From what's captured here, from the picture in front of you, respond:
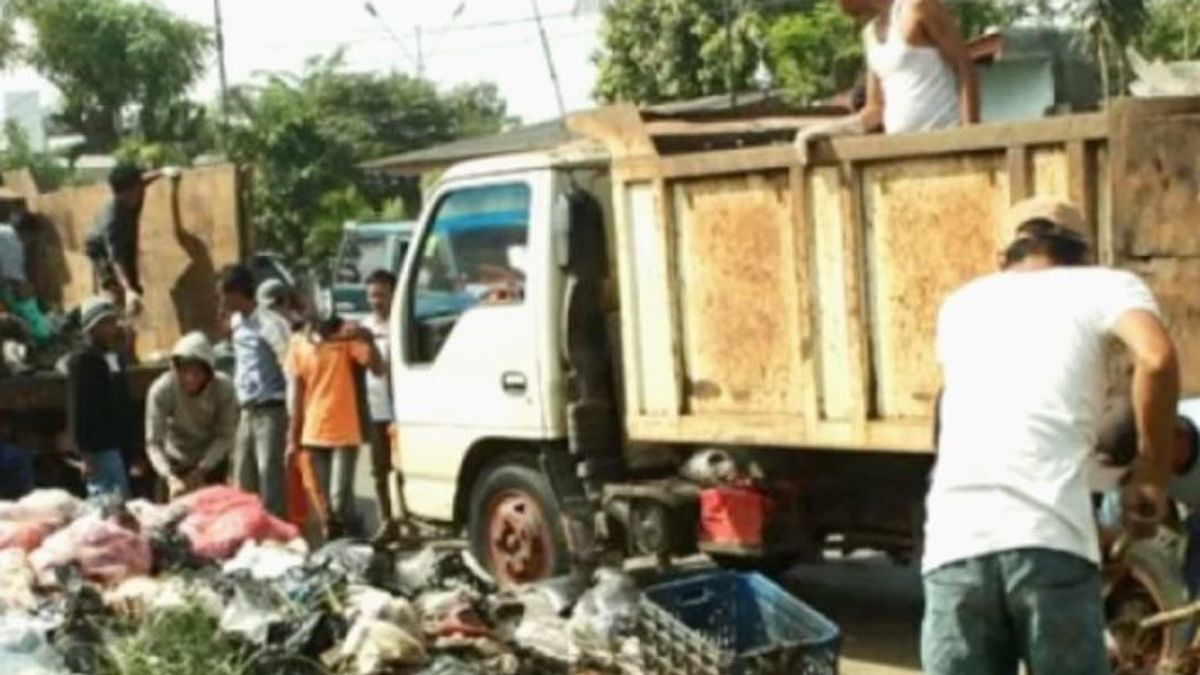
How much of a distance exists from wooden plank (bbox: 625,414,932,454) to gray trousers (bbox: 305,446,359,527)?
7.29ft

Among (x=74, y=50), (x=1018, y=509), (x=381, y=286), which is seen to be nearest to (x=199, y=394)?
(x=381, y=286)

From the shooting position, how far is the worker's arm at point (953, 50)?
25.9ft

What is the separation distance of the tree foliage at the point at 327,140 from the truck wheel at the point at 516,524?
938 inches

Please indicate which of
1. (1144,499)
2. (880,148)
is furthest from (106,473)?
(1144,499)

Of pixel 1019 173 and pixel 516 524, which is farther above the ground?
pixel 1019 173

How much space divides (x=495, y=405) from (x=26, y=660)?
2.96 meters

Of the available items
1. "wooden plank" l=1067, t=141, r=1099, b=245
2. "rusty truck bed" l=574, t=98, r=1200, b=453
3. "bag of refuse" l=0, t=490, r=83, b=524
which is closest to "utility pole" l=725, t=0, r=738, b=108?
"bag of refuse" l=0, t=490, r=83, b=524

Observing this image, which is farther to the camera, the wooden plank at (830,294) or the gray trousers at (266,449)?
the gray trousers at (266,449)

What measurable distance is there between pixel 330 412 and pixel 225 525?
173 centimetres

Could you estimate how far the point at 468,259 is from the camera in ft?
32.0

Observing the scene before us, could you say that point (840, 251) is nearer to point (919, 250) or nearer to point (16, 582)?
point (919, 250)

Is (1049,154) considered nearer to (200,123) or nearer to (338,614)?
(338,614)

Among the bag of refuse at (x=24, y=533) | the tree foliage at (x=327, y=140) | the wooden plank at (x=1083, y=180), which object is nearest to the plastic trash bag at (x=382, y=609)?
the bag of refuse at (x=24, y=533)

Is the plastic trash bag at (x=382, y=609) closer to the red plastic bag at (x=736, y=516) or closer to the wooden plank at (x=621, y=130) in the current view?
the red plastic bag at (x=736, y=516)
